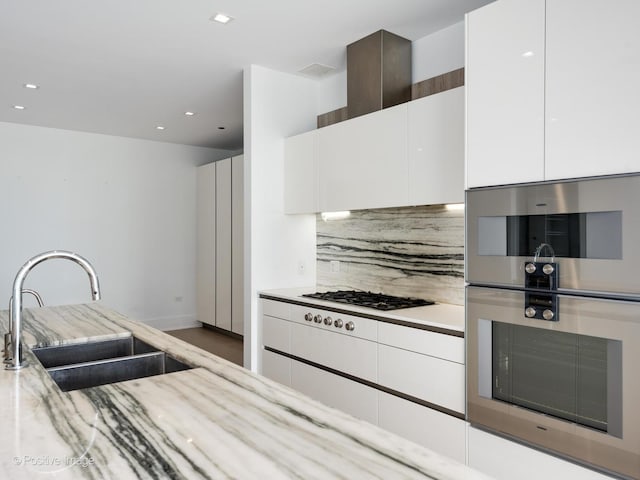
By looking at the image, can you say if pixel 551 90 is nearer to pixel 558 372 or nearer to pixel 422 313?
pixel 558 372

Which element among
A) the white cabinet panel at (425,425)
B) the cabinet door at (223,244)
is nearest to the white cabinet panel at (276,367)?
the white cabinet panel at (425,425)

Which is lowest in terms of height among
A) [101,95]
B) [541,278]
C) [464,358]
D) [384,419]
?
[384,419]

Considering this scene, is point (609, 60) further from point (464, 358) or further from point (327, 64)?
point (327, 64)

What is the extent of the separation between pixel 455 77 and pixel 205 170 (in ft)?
14.1

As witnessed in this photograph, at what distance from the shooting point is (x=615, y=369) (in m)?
1.69

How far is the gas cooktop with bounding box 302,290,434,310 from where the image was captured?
2.86 meters

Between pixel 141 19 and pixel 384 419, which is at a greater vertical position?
pixel 141 19

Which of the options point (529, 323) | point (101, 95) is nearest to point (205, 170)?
point (101, 95)

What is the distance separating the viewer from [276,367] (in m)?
3.47

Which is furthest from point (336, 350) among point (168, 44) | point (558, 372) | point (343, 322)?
point (168, 44)

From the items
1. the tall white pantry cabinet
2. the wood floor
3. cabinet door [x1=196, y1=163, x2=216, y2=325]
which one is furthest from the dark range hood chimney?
cabinet door [x1=196, y1=163, x2=216, y2=325]

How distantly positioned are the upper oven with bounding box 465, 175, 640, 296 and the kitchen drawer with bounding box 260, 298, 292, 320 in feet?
4.95

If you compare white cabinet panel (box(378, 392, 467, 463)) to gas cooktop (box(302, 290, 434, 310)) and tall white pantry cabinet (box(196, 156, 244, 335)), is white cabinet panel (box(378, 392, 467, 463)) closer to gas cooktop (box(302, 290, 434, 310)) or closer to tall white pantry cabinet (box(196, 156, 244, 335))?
gas cooktop (box(302, 290, 434, 310))

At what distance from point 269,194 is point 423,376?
1.98 metres
